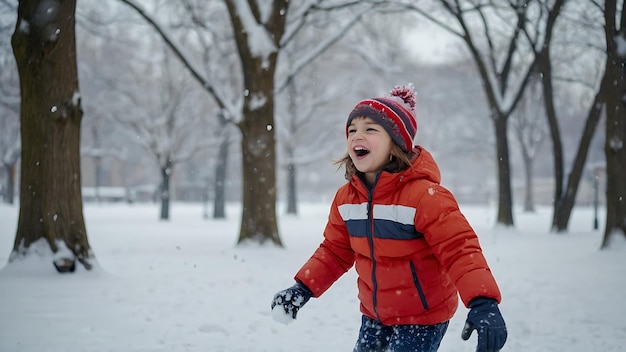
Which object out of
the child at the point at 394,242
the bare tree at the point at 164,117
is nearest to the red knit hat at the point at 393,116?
the child at the point at 394,242

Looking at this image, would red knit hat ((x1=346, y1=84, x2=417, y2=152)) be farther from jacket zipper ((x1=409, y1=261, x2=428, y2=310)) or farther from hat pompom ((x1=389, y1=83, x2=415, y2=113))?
jacket zipper ((x1=409, y1=261, x2=428, y2=310))

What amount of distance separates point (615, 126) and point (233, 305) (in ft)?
24.0

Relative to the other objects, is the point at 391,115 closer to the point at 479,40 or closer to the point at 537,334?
the point at 537,334

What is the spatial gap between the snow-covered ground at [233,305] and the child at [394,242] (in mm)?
1760

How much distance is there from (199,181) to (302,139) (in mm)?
21068

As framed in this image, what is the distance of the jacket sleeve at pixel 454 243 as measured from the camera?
233 cm

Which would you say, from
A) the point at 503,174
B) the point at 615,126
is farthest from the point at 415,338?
the point at 503,174

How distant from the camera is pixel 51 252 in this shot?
6.93 m

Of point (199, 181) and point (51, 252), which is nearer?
point (51, 252)

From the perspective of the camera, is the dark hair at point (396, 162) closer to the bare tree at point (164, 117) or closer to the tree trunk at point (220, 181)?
the bare tree at point (164, 117)

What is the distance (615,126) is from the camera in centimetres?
964

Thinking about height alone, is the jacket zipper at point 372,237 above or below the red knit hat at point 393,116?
below

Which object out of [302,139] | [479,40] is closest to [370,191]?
[479,40]

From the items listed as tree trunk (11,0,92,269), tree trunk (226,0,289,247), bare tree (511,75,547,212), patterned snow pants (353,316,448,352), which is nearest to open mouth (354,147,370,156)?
patterned snow pants (353,316,448,352)
